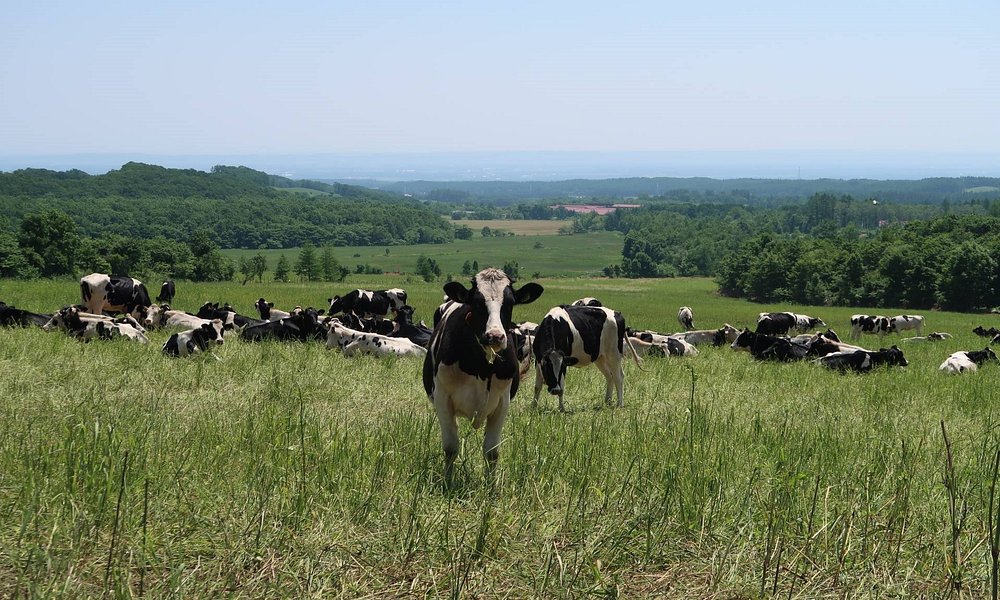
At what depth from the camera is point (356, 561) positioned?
15.8ft

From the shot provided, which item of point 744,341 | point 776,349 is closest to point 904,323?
point 744,341

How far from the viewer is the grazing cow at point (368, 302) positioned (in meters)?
26.6

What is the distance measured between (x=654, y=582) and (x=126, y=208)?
16242 centimetres

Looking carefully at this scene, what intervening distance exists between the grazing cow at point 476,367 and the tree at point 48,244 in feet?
211

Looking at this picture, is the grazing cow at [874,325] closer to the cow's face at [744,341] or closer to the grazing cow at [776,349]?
the cow's face at [744,341]

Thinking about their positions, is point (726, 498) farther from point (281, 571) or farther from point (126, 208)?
point (126, 208)

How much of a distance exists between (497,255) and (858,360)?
132150mm

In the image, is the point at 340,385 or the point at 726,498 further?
the point at 340,385

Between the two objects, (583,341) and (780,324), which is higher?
(583,341)

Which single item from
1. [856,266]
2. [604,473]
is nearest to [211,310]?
[604,473]

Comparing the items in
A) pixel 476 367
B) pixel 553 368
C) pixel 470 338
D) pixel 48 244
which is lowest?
pixel 48 244

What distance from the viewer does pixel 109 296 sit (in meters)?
20.6

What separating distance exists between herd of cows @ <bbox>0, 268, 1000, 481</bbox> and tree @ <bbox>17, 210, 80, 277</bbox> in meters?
45.4

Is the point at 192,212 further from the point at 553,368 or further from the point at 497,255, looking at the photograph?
the point at 553,368
